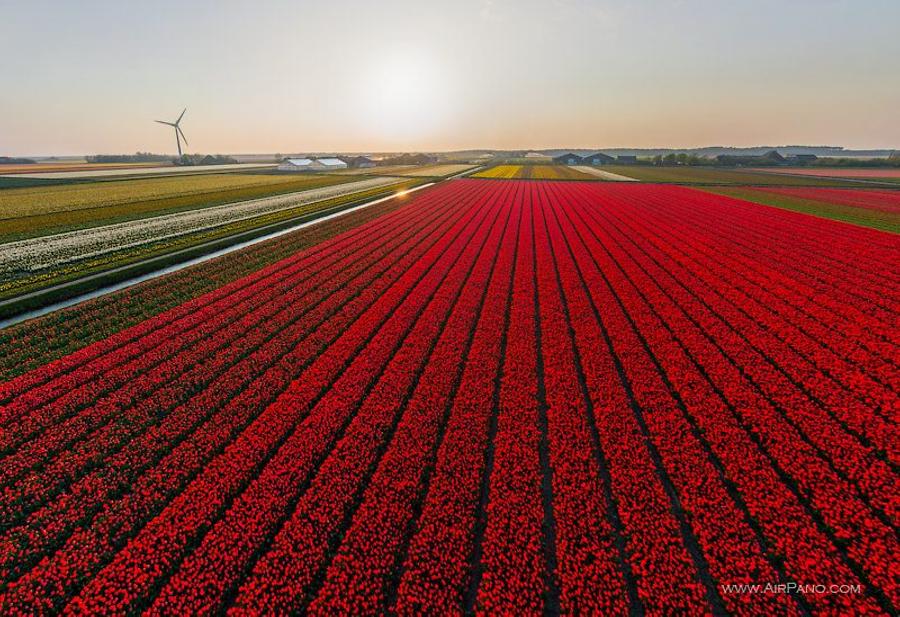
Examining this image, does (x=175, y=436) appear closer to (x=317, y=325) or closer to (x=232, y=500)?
(x=232, y=500)

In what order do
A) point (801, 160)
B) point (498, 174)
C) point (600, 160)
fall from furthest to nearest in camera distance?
point (600, 160) → point (801, 160) → point (498, 174)

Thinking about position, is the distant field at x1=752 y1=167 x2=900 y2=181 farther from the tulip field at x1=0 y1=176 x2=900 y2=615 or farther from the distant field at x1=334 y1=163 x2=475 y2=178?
the tulip field at x1=0 y1=176 x2=900 y2=615

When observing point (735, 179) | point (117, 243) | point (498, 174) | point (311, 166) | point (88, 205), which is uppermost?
point (311, 166)

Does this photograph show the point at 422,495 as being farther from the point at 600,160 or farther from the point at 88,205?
the point at 600,160

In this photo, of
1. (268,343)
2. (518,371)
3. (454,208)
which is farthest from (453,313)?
(454,208)

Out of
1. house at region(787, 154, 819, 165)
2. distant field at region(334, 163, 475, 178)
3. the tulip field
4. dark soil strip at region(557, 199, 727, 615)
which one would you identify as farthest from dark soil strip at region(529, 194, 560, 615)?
house at region(787, 154, 819, 165)

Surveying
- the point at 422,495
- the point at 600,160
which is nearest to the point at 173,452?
the point at 422,495

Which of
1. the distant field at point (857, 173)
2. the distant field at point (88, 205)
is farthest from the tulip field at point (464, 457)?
the distant field at point (857, 173)
